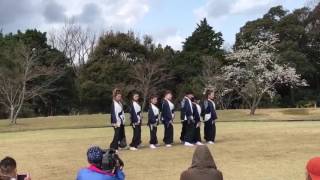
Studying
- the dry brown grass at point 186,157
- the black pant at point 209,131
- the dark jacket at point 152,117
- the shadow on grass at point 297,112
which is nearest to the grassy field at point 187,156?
the dry brown grass at point 186,157

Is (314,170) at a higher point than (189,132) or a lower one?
lower

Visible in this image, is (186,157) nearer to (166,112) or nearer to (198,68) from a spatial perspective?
(166,112)

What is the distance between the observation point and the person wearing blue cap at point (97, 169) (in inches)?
241

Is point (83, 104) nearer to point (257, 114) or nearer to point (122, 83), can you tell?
point (122, 83)

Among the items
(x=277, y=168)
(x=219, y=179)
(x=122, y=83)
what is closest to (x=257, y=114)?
(x=122, y=83)

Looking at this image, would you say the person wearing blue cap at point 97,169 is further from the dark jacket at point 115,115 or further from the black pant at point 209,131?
the black pant at point 209,131

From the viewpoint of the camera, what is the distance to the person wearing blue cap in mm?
6113

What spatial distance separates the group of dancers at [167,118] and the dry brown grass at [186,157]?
1.67 feet

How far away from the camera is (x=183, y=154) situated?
50.0ft

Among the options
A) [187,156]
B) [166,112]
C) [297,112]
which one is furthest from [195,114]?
[297,112]

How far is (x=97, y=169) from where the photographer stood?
620 centimetres

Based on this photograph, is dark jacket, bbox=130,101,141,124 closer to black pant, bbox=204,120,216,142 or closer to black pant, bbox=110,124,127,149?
Answer: black pant, bbox=110,124,127,149

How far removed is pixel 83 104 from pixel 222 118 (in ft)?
58.7

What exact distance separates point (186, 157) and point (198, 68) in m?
37.8
